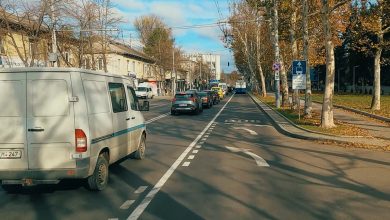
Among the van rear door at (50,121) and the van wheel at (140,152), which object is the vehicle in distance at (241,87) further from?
the van rear door at (50,121)

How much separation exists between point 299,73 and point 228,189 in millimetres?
14410

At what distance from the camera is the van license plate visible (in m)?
7.33

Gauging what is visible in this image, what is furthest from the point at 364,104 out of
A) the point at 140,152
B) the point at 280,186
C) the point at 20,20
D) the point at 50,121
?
the point at 50,121

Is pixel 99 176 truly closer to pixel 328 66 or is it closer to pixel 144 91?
pixel 328 66

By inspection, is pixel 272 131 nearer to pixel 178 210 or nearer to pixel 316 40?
pixel 178 210

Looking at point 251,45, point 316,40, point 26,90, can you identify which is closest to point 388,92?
point 251,45

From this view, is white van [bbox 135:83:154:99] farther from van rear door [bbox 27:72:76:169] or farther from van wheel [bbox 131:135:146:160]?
van rear door [bbox 27:72:76:169]

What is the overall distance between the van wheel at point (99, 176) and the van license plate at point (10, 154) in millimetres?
1256

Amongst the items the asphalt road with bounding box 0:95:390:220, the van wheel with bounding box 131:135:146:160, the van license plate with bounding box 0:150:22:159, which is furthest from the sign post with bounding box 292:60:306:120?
the van license plate with bounding box 0:150:22:159

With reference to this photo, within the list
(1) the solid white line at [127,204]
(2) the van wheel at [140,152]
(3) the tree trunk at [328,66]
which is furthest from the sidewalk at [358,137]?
(1) the solid white line at [127,204]

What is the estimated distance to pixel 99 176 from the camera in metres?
8.10

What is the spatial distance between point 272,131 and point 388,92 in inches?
1801

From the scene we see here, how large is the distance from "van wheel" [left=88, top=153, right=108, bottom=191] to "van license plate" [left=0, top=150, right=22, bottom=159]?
4.12 ft

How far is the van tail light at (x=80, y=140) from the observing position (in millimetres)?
7316
